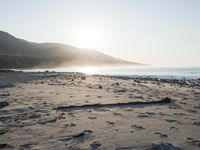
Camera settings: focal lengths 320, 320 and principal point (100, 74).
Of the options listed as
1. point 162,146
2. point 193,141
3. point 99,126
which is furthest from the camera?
point 99,126

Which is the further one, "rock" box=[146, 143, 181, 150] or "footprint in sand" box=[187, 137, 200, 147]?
"footprint in sand" box=[187, 137, 200, 147]

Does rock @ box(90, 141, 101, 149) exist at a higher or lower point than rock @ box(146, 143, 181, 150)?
lower

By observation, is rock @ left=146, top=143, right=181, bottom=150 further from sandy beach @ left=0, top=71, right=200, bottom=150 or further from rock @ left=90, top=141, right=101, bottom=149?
rock @ left=90, top=141, right=101, bottom=149

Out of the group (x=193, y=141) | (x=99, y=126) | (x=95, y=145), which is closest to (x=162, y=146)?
(x=193, y=141)

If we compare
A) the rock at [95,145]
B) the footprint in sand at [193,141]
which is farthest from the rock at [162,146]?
the rock at [95,145]

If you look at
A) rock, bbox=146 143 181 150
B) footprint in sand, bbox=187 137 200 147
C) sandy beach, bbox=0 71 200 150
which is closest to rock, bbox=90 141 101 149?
sandy beach, bbox=0 71 200 150

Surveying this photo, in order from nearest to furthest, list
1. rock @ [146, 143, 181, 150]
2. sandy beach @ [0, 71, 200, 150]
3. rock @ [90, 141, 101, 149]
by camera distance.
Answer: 1. rock @ [146, 143, 181, 150]
2. rock @ [90, 141, 101, 149]
3. sandy beach @ [0, 71, 200, 150]

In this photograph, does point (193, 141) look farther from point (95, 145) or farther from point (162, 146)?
point (95, 145)

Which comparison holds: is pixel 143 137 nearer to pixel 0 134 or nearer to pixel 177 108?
pixel 0 134

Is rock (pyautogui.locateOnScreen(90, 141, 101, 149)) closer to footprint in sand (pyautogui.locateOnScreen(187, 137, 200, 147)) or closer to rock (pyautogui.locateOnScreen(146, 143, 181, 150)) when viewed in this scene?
Result: rock (pyautogui.locateOnScreen(146, 143, 181, 150))

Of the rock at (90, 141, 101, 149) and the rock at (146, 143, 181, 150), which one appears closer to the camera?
the rock at (146, 143, 181, 150)

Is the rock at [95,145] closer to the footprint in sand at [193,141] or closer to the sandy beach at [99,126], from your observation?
the sandy beach at [99,126]

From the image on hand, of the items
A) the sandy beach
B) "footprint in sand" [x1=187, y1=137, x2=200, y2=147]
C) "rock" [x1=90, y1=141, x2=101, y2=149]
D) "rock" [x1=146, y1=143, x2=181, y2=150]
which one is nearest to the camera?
"rock" [x1=146, y1=143, x2=181, y2=150]

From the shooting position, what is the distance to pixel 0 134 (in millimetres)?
7195
